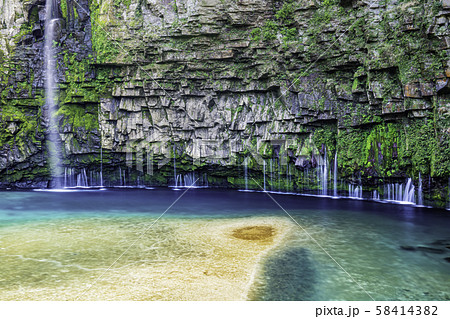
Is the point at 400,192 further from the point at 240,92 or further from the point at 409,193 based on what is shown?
the point at 240,92

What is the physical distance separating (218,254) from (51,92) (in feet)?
82.7

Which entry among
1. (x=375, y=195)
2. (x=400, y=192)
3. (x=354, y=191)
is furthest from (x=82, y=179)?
(x=400, y=192)

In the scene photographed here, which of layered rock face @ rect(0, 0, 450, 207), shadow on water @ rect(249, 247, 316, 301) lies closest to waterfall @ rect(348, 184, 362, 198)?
layered rock face @ rect(0, 0, 450, 207)

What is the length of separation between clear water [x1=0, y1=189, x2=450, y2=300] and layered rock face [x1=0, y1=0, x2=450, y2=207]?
4.68 meters

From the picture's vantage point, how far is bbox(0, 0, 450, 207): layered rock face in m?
19.7

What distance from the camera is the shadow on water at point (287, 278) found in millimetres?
8580

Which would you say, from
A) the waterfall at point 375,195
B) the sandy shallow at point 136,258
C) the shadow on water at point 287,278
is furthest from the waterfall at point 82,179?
the shadow on water at point 287,278

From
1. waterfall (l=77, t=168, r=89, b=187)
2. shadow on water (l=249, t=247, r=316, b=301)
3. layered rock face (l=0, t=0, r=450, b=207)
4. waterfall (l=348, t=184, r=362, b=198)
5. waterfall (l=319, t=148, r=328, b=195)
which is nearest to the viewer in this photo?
shadow on water (l=249, t=247, r=316, b=301)

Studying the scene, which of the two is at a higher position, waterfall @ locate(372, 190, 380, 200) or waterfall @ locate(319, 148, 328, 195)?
waterfall @ locate(319, 148, 328, 195)

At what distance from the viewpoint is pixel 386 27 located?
66.6 ft

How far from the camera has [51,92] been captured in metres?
30.3

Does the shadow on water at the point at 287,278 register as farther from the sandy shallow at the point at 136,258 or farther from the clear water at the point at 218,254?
the sandy shallow at the point at 136,258

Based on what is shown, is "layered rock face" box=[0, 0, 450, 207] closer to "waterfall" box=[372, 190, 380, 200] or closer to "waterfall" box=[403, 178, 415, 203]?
"waterfall" box=[403, 178, 415, 203]

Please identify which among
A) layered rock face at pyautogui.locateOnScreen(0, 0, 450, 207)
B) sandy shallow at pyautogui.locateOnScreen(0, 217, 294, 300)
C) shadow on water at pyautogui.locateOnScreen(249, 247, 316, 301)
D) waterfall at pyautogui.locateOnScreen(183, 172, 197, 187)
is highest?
layered rock face at pyautogui.locateOnScreen(0, 0, 450, 207)
